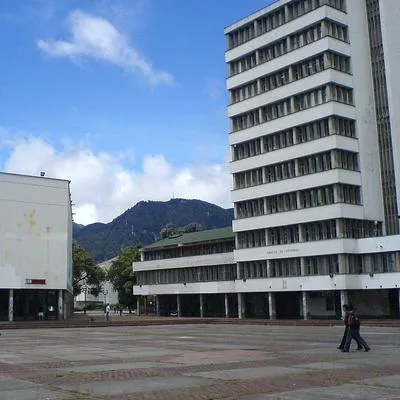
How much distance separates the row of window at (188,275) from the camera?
271ft

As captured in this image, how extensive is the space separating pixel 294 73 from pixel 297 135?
779cm

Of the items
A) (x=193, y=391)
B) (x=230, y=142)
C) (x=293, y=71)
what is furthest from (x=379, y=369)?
(x=230, y=142)

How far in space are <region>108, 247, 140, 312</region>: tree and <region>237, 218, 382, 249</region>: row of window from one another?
4518 centimetres

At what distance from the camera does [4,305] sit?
84.8 meters

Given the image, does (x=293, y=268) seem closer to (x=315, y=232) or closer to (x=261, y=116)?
(x=315, y=232)

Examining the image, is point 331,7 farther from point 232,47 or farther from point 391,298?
point 391,298

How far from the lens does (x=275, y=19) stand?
3009 inches

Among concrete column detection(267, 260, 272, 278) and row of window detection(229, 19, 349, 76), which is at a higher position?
row of window detection(229, 19, 349, 76)

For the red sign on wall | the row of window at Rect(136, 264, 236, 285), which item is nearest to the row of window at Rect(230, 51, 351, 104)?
the row of window at Rect(136, 264, 236, 285)

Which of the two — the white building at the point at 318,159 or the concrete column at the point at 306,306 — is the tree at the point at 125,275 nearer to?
the white building at the point at 318,159

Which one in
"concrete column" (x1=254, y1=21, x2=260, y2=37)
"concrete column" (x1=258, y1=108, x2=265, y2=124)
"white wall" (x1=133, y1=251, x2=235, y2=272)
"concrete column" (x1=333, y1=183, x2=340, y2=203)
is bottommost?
"white wall" (x1=133, y1=251, x2=235, y2=272)

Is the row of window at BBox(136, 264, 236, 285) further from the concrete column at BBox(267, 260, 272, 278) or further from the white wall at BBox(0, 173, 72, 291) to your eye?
the white wall at BBox(0, 173, 72, 291)

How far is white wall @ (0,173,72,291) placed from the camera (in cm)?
7019

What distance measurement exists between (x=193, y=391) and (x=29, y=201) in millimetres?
63370
